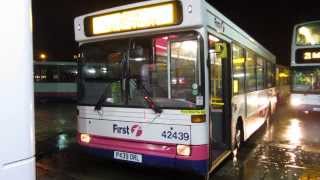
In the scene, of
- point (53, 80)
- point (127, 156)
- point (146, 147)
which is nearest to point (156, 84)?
point (146, 147)

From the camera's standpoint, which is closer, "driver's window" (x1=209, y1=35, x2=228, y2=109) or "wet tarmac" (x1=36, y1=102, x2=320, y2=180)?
"driver's window" (x1=209, y1=35, x2=228, y2=109)

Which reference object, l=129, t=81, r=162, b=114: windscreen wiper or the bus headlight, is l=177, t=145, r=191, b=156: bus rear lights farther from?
the bus headlight

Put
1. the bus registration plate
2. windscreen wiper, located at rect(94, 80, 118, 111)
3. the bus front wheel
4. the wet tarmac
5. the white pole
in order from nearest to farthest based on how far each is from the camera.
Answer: the white pole, the bus registration plate, windscreen wiper, located at rect(94, 80, 118, 111), the wet tarmac, the bus front wheel

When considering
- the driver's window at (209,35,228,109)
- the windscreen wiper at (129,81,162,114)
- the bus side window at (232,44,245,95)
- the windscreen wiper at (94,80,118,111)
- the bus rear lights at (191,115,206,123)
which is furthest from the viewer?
the bus side window at (232,44,245,95)

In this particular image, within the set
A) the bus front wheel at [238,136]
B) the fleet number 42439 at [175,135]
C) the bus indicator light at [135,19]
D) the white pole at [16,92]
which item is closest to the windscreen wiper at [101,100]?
the bus indicator light at [135,19]

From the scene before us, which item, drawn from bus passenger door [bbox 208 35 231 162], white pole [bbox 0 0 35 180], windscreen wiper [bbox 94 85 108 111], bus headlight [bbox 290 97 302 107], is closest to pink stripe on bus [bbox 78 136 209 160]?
windscreen wiper [bbox 94 85 108 111]

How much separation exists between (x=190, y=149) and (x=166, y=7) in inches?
90.3

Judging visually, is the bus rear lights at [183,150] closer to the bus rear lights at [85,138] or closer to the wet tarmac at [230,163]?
the wet tarmac at [230,163]

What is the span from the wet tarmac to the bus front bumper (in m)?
0.67

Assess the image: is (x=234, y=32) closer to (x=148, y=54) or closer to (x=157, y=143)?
(x=148, y=54)

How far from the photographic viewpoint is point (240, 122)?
29.6ft

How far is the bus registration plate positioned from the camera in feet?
21.8

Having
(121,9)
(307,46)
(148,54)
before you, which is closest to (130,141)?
(148,54)

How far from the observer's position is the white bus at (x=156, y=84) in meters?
6.21
